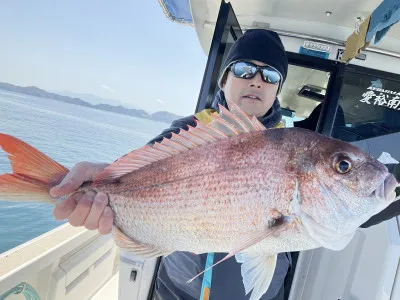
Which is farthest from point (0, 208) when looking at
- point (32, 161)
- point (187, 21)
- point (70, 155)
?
point (32, 161)

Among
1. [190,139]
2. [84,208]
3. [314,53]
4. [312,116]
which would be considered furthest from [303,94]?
[84,208]

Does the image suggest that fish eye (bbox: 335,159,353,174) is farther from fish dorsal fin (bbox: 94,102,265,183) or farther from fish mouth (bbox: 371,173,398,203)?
fish dorsal fin (bbox: 94,102,265,183)

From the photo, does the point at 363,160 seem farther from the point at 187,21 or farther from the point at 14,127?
the point at 14,127

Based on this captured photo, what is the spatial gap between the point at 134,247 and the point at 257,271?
51 cm

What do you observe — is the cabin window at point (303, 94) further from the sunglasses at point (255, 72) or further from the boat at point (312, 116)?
the sunglasses at point (255, 72)

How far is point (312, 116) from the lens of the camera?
3336 mm

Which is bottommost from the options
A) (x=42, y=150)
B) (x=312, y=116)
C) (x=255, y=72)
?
(x=42, y=150)

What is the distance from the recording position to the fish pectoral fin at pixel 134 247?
1222 millimetres

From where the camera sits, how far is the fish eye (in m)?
1.01

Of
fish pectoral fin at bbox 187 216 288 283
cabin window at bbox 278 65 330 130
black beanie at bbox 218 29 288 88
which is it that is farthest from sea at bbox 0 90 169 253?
cabin window at bbox 278 65 330 130

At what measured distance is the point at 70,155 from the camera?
7.76 m

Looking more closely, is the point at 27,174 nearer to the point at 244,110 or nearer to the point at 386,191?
the point at 244,110

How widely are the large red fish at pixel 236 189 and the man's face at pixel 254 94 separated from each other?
24.7 inches

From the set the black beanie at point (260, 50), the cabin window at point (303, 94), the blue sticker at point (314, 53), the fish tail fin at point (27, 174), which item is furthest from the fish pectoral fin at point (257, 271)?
the blue sticker at point (314, 53)
